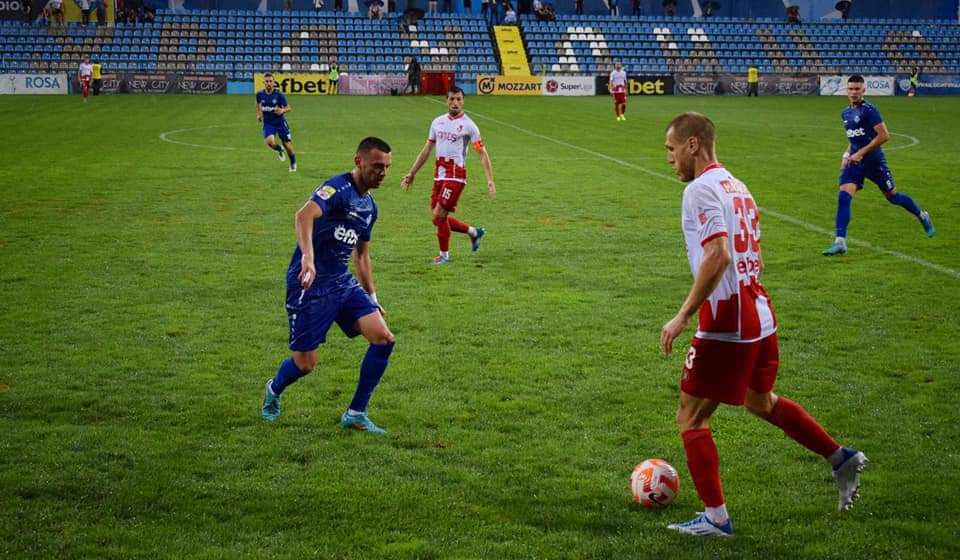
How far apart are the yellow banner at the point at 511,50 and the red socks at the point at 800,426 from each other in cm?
5588

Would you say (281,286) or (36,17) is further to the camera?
(36,17)

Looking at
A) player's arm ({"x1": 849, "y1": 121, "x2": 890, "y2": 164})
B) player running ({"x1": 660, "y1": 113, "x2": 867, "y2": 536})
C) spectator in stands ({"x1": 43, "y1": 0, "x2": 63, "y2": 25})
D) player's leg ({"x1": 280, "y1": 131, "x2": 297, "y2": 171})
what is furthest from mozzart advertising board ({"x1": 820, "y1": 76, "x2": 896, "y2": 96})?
player running ({"x1": 660, "y1": 113, "x2": 867, "y2": 536})

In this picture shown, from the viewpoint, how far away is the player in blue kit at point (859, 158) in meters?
14.0

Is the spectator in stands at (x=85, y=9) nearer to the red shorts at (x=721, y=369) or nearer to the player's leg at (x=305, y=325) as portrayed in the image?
the player's leg at (x=305, y=325)

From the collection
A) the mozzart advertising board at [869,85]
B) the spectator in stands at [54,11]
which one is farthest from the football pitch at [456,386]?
the spectator in stands at [54,11]

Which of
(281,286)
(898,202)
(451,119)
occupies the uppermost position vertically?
(451,119)

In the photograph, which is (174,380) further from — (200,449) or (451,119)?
(451,119)

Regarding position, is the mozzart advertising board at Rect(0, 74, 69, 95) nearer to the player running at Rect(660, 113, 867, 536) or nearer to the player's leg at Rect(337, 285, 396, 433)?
the player's leg at Rect(337, 285, 396, 433)

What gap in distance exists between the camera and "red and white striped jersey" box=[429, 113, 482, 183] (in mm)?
13914

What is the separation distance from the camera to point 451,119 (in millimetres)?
13992

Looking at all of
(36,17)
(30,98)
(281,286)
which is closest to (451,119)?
(281,286)

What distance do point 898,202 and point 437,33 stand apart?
53.5m

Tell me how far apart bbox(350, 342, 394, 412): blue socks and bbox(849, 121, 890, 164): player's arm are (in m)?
9.13

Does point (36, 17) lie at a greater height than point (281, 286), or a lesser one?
greater
